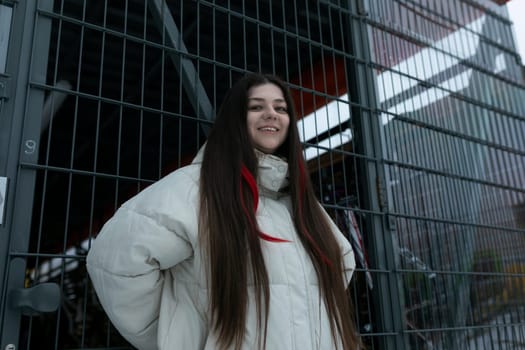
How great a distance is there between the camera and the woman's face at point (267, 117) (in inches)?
50.3

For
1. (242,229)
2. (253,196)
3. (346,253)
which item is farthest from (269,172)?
(346,253)

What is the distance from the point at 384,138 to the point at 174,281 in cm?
139

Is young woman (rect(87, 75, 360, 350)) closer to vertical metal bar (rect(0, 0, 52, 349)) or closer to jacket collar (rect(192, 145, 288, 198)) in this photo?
jacket collar (rect(192, 145, 288, 198))

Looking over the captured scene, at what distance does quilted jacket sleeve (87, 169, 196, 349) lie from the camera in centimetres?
96

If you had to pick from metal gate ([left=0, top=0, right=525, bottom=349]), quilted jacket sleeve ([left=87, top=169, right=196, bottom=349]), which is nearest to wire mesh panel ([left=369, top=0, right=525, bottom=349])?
metal gate ([left=0, top=0, right=525, bottom=349])

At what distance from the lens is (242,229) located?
3.47 ft

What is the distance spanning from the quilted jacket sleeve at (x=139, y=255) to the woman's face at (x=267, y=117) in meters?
0.32

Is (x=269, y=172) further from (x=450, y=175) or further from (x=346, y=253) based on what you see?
(x=450, y=175)

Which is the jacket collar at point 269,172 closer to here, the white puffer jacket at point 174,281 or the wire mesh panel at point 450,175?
the white puffer jacket at point 174,281

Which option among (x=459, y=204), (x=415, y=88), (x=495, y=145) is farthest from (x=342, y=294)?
(x=495, y=145)

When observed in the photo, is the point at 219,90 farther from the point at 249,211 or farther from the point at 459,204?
the point at 249,211

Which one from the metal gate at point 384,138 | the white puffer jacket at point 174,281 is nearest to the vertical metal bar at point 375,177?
the metal gate at point 384,138

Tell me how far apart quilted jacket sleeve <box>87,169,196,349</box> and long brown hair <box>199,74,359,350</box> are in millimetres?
65

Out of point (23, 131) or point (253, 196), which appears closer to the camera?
point (253, 196)
